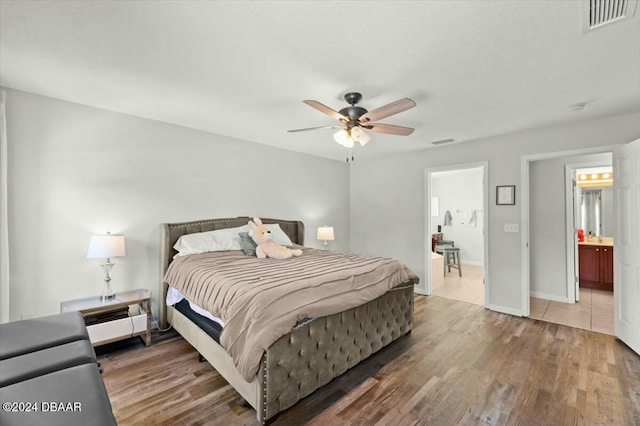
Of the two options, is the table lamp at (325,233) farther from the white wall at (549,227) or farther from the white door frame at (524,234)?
the white wall at (549,227)

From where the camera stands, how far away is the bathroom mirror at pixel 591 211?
5.45m

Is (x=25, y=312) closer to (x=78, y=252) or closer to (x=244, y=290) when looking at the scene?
(x=78, y=252)

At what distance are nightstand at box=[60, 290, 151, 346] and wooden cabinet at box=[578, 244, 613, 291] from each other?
7.00 m

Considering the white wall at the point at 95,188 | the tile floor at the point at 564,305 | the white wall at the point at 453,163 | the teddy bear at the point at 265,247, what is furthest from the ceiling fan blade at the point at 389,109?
the tile floor at the point at 564,305

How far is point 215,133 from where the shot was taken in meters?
4.00

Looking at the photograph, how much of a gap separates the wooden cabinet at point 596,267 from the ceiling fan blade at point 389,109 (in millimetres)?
5264

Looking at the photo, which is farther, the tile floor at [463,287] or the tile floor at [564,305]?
the tile floor at [463,287]

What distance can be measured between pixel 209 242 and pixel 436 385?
2.82m

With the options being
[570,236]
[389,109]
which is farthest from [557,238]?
[389,109]

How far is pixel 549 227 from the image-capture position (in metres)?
4.55

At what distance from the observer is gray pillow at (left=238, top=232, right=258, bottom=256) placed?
137 inches

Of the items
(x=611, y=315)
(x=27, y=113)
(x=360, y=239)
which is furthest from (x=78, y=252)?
(x=611, y=315)

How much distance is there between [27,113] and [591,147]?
6082 millimetres

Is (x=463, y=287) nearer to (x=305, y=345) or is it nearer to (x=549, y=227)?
(x=549, y=227)
